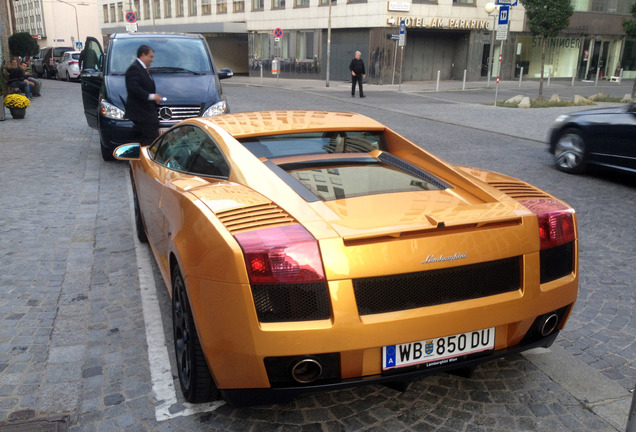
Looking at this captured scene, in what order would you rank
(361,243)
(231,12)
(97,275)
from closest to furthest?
(361,243), (97,275), (231,12)

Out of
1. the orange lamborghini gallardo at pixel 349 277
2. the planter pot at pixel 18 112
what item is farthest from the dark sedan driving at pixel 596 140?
the planter pot at pixel 18 112

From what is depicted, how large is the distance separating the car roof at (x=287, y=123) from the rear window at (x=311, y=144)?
0.04 meters

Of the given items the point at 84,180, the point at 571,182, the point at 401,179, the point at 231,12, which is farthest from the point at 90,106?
the point at 231,12

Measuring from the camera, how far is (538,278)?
2.76m

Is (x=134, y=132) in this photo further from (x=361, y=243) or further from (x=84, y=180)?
(x=361, y=243)

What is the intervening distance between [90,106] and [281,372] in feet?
33.0

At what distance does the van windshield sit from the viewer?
33.3ft

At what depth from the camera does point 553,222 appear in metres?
2.88

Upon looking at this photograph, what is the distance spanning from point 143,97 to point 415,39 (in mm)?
31980

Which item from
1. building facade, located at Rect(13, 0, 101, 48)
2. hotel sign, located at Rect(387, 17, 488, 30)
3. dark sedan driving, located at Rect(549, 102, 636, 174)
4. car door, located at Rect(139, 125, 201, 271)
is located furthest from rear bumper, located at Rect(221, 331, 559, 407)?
building facade, located at Rect(13, 0, 101, 48)

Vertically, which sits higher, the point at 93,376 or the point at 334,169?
the point at 334,169

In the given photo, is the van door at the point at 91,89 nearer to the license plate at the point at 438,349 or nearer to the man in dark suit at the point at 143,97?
the man in dark suit at the point at 143,97

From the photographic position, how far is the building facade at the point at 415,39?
1389 inches

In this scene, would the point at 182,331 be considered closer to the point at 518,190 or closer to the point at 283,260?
the point at 283,260
